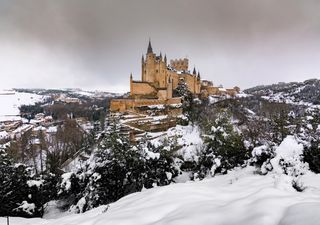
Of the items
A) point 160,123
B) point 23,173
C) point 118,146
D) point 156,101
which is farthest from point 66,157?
point 118,146

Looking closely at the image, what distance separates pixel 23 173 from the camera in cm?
1773

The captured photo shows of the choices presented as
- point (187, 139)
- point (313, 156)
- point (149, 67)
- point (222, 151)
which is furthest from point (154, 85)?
point (313, 156)

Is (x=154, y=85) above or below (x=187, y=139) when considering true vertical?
above

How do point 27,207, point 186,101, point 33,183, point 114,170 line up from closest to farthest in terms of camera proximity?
point 27,207
point 114,170
point 33,183
point 186,101

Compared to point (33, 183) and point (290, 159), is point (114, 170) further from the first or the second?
point (290, 159)

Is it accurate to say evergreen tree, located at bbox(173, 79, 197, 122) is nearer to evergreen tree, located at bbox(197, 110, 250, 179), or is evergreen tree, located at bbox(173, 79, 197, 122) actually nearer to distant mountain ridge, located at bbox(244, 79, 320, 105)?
evergreen tree, located at bbox(197, 110, 250, 179)

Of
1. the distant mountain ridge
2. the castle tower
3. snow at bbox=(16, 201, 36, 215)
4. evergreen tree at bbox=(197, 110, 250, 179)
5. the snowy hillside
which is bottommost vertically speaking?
snow at bbox=(16, 201, 36, 215)

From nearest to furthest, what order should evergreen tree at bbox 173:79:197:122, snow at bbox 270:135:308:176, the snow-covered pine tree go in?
snow at bbox 270:135:308:176
the snow-covered pine tree
evergreen tree at bbox 173:79:197:122

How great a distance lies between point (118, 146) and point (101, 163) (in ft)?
4.45

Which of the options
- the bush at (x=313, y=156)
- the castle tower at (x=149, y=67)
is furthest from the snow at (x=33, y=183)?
the castle tower at (x=149, y=67)

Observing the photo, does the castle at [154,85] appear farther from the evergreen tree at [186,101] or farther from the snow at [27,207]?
the snow at [27,207]

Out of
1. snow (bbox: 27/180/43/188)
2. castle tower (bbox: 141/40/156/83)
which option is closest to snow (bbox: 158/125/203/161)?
snow (bbox: 27/180/43/188)

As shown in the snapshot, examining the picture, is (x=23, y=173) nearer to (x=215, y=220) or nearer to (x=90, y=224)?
(x=90, y=224)

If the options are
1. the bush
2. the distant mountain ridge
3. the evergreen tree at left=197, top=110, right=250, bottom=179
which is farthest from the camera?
the distant mountain ridge
